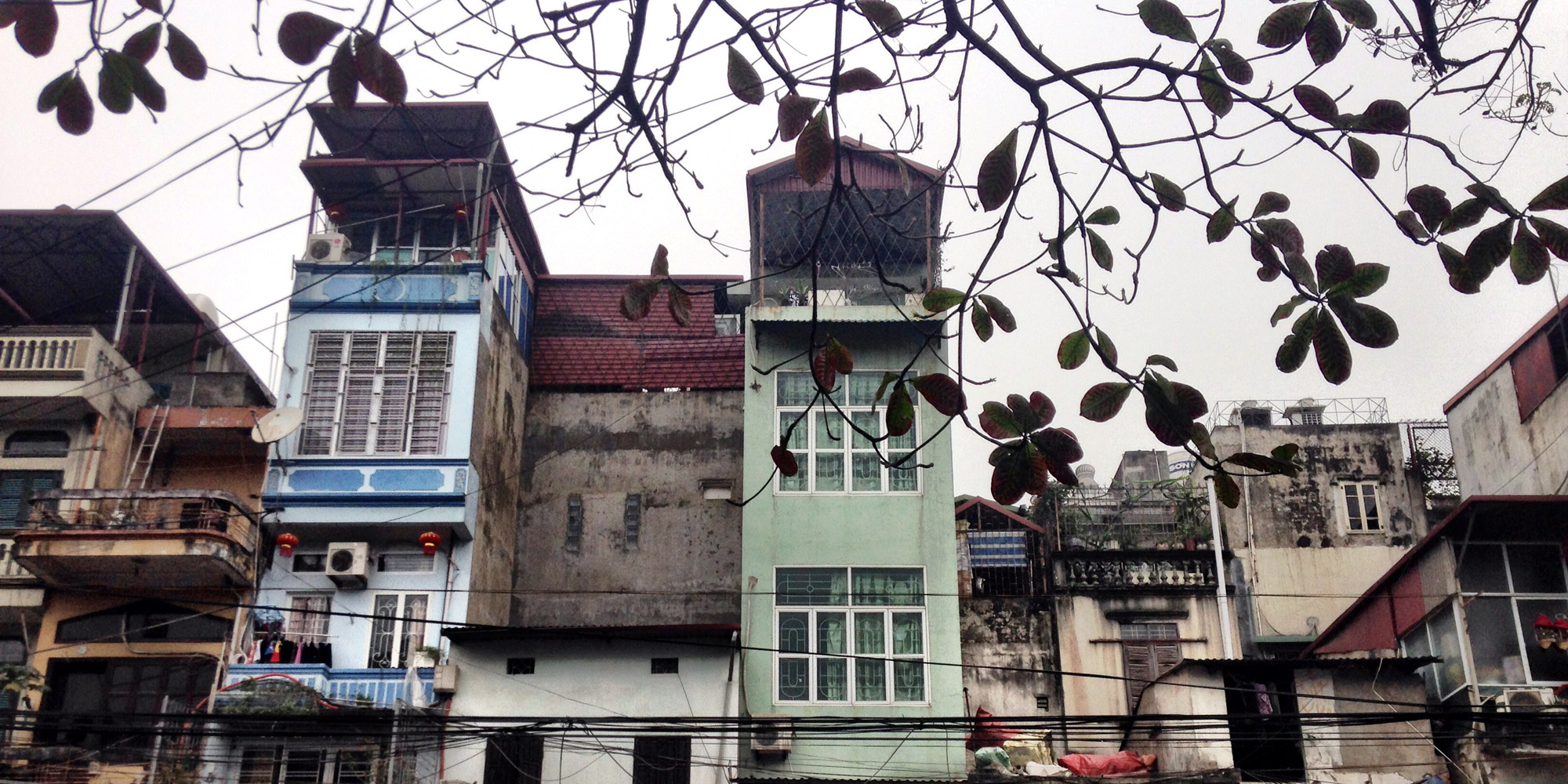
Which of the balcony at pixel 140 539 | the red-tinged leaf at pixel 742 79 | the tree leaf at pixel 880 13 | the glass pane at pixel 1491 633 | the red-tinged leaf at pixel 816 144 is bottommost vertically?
the red-tinged leaf at pixel 816 144

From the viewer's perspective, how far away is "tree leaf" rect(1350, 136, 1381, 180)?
10.8ft

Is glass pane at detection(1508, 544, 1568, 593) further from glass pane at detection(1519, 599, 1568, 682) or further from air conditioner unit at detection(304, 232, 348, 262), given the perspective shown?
air conditioner unit at detection(304, 232, 348, 262)

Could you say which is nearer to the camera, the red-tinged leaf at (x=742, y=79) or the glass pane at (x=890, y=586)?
the red-tinged leaf at (x=742, y=79)

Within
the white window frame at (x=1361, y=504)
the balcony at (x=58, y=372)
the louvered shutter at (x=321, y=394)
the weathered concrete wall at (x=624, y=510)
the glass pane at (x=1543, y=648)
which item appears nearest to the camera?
the glass pane at (x=1543, y=648)

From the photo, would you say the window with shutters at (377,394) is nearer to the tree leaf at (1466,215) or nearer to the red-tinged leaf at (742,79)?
the red-tinged leaf at (742,79)

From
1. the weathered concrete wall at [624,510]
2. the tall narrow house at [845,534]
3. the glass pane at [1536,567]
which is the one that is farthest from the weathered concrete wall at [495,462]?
the glass pane at [1536,567]

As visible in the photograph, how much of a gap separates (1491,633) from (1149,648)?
6.32 meters

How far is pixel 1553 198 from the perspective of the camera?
2986 mm

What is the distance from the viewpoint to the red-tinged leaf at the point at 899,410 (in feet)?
10.6

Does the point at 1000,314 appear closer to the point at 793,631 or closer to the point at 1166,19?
the point at 1166,19

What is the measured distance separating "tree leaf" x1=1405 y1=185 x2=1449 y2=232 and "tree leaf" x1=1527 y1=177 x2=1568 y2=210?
0.80ft

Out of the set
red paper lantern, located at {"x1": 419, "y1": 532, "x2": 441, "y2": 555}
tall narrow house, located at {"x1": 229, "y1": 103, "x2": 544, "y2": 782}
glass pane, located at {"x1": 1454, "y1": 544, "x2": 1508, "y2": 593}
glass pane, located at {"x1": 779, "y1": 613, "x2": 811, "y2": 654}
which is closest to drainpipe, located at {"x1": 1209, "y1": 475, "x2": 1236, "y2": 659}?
glass pane, located at {"x1": 1454, "y1": 544, "x2": 1508, "y2": 593}

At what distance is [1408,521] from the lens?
88.4 feet

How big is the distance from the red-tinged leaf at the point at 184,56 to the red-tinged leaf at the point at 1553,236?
2.97 meters
